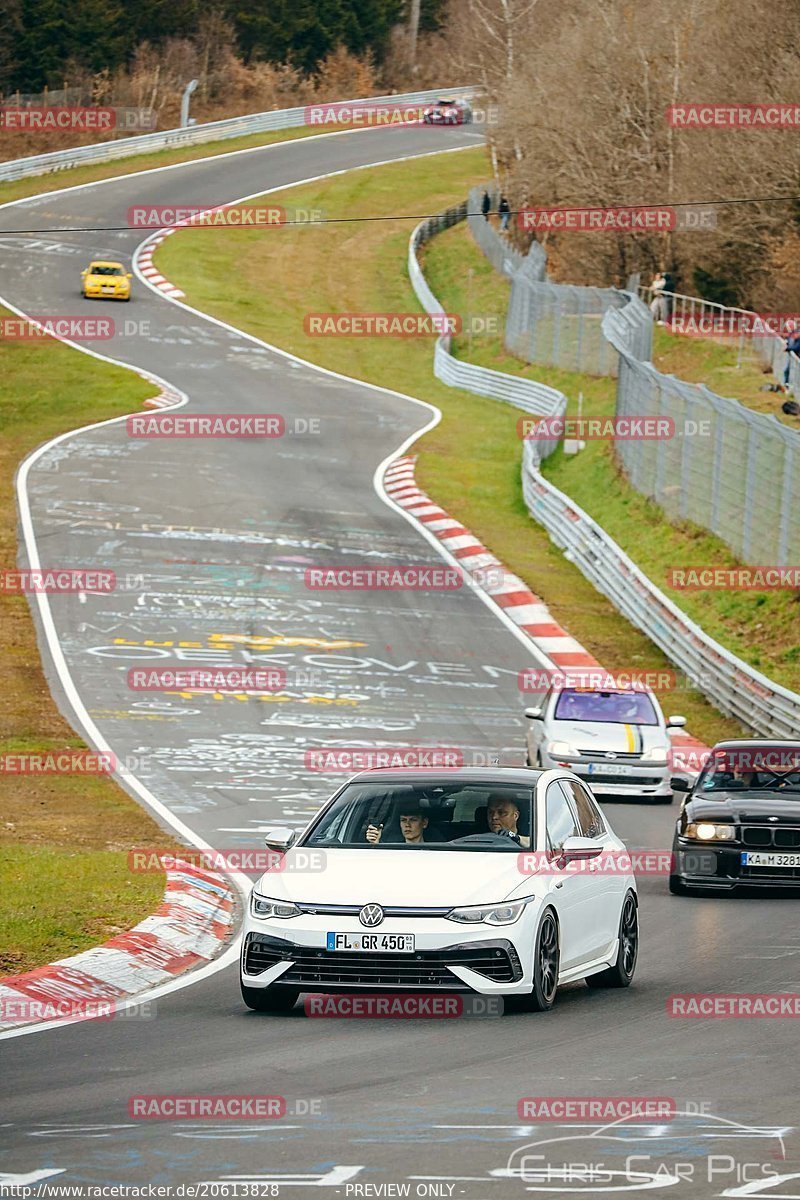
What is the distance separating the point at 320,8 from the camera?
108m

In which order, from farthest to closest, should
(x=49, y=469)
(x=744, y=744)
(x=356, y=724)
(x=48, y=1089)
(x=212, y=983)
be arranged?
(x=49, y=469) → (x=356, y=724) → (x=744, y=744) → (x=212, y=983) → (x=48, y=1089)

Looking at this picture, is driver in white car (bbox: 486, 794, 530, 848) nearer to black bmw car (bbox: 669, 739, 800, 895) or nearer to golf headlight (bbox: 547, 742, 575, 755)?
black bmw car (bbox: 669, 739, 800, 895)

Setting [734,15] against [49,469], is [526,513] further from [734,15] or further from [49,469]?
[734,15]

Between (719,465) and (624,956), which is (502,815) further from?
(719,465)

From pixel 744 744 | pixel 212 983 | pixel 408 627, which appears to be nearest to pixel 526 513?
pixel 408 627

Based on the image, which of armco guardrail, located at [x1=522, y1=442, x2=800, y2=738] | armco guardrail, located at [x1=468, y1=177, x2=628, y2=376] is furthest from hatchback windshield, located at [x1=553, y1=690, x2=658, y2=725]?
armco guardrail, located at [x1=468, y1=177, x2=628, y2=376]

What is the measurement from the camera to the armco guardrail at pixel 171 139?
82188 millimetres

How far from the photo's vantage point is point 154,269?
70375 millimetres

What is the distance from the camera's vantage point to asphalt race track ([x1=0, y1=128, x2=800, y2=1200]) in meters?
7.43

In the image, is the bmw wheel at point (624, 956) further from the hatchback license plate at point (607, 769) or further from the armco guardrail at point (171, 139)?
the armco guardrail at point (171, 139)

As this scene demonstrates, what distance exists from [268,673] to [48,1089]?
21076 millimetres

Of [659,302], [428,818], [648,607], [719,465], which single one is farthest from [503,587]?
[428,818]

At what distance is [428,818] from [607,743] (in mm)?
13273

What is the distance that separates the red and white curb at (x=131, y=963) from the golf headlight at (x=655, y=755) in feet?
31.9
